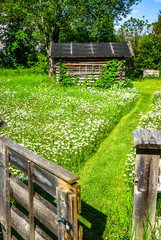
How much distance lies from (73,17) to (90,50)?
22.5ft

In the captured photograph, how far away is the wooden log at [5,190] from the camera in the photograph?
2.69 metres

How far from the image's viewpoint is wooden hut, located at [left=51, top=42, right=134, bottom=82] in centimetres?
1566

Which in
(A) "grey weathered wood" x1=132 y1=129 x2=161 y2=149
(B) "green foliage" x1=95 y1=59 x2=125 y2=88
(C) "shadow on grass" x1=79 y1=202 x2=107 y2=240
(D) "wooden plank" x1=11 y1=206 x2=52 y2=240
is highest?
(B) "green foliage" x1=95 y1=59 x2=125 y2=88

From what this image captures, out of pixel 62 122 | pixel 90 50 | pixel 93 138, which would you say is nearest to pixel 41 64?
pixel 90 50

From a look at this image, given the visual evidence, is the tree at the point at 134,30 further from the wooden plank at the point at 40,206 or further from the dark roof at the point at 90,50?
the wooden plank at the point at 40,206

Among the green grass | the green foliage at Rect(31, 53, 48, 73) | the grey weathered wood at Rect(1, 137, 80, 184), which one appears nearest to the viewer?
the grey weathered wood at Rect(1, 137, 80, 184)

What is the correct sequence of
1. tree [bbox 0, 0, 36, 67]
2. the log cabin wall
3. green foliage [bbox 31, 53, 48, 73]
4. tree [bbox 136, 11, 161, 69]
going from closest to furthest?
the log cabin wall, tree [bbox 136, 11, 161, 69], green foliage [bbox 31, 53, 48, 73], tree [bbox 0, 0, 36, 67]

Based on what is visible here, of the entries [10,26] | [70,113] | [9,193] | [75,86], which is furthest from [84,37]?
[9,193]

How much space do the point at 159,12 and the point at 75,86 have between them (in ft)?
98.8

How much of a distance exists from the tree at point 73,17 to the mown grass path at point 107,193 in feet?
50.1

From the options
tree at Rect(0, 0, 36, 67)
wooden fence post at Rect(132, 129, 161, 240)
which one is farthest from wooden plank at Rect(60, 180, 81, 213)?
tree at Rect(0, 0, 36, 67)

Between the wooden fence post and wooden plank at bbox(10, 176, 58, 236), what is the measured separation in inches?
34.8

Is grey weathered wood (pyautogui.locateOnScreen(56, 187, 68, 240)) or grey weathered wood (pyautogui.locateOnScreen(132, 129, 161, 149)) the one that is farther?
grey weathered wood (pyautogui.locateOnScreen(132, 129, 161, 149))

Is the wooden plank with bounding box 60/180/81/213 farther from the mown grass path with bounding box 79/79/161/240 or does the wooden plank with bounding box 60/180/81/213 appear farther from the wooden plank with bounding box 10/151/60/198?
the mown grass path with bounding box 79/79/161/240
